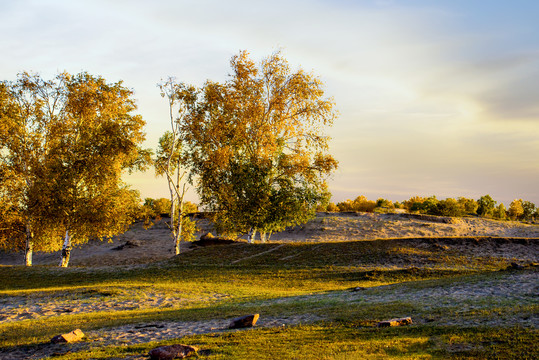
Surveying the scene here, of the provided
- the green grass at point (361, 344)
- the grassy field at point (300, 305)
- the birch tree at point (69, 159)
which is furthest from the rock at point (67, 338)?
the birch tree at point (69, 159)

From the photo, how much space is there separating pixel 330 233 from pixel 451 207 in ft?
104

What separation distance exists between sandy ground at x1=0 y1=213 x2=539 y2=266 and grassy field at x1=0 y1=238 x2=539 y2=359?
1536 centimetres

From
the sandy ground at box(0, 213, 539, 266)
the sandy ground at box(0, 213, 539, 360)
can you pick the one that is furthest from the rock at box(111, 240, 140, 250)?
the sandy ground at box(0, 213, 539, 360)

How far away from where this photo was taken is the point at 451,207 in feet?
232

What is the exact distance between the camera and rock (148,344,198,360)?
9.03 meters

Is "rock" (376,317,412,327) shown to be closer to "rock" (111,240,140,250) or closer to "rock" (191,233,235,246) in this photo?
"rock" (191,233,235,246)

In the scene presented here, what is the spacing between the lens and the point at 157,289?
69.0 ft

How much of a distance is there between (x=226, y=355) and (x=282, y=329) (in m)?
2.76

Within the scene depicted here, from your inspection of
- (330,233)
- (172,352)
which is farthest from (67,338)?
(330,233)

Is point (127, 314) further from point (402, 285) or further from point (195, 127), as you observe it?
point (195, 127)

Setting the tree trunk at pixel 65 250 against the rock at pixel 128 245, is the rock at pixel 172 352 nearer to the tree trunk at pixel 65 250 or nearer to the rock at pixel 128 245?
the tree trunk at pixel 65 250

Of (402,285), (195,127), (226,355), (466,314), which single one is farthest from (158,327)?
(195,127)

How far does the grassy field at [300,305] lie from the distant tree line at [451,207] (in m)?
43.6

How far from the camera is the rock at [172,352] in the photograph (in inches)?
356
